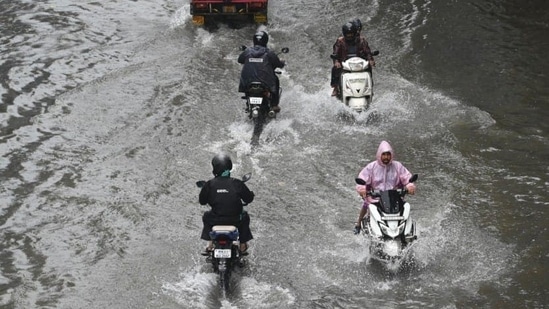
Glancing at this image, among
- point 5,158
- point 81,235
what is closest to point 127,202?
point 81,235

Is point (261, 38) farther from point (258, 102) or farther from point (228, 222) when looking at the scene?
point (228, 222)

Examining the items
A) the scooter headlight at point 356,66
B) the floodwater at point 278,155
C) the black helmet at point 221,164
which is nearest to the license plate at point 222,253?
the floodwater at point 278,155

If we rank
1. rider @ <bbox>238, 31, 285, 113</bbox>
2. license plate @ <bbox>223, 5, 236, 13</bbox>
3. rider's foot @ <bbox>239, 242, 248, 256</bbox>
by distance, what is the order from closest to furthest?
rider's foot @ <bbox>239, 242, 248, 256</bbox> < rider @ <bbox>238, 31, 285, 113</bbox> < license plate @ <bbox>223, 5, 236, 13</bbox>

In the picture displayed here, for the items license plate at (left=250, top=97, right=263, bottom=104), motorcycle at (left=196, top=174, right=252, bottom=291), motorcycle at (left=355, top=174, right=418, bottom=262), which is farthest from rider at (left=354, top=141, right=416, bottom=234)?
license plate at (left=250, top=97, right=263, bottom=104)

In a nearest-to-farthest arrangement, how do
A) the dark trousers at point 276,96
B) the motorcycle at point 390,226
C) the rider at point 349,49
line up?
the motorcycle at point 390,226
the dark trousers at point 276,96
the rider at point 349,49

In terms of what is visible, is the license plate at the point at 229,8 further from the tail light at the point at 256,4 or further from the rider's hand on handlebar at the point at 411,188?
the rider's hand on handlebar at the point at 411,188

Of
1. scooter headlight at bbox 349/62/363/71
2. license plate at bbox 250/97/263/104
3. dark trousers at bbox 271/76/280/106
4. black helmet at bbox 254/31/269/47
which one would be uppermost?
black helmet at bbox 254/31/269/47

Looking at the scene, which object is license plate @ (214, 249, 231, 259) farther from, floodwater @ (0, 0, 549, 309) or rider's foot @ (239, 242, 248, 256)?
rider's foot @ (239, 242, 248, 256)

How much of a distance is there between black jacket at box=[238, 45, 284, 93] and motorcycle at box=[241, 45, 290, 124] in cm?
9

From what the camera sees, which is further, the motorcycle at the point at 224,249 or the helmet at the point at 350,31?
the helmet at the point at 350,31

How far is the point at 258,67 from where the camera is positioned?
533 inches

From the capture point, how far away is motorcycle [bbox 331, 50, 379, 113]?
14.0 m

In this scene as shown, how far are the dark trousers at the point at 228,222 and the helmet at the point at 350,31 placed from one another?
20.3 feet

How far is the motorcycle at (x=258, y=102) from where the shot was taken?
13438mm
